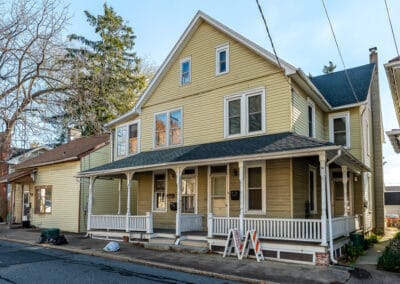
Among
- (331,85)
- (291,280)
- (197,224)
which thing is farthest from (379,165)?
(291,280)

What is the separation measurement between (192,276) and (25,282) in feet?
12.9

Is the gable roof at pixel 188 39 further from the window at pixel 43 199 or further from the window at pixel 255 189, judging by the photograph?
the window at pixel 43 199

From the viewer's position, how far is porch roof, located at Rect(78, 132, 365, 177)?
33.7 ft

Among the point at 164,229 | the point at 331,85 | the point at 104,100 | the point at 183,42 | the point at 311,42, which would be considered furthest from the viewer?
the point at 104,100

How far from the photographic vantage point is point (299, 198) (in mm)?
12227

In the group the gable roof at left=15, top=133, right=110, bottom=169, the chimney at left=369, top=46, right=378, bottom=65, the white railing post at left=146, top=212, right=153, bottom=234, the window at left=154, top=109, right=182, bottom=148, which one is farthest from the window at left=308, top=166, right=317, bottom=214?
the gable roof at left=15, top=133, right=110, bottom=169

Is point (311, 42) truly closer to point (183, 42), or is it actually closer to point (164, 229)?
point (183, 42)

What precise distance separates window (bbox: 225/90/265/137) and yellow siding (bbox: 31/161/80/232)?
31.4 feet

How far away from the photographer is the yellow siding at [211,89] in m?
12.8

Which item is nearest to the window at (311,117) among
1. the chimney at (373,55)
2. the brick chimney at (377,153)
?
the brick chimney at (377,153)

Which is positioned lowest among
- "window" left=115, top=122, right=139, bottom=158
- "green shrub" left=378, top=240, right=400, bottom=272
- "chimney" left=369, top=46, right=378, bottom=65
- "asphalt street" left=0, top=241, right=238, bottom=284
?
"asphalt street" left=0, top=241, right=238, bottom=284

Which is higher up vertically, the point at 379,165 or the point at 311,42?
the point at 311,42

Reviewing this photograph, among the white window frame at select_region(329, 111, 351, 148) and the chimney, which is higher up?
the chimney

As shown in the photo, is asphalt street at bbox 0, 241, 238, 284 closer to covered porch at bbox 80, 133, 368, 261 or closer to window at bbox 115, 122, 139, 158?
covered porch at bbox 80, 133, 368, 261
